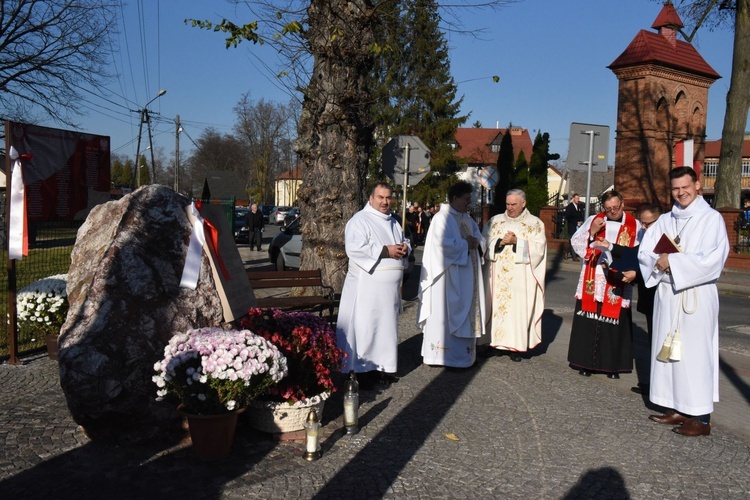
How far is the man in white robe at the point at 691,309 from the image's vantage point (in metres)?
5.49

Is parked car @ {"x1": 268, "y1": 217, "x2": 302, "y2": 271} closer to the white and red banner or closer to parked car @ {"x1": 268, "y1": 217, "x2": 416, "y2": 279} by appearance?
parked car @ {"x1": 268, "y1": 217, "x2": 416, "y2": 279}

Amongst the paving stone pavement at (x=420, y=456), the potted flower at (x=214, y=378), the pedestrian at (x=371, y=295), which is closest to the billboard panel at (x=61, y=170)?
the paving stone pavement at (x=420, y=456)

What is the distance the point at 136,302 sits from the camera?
5.07 m

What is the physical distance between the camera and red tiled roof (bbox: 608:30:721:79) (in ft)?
99.2

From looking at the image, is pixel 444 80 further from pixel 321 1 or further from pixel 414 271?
pixel 321 1

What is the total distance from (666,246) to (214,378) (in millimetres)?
3601

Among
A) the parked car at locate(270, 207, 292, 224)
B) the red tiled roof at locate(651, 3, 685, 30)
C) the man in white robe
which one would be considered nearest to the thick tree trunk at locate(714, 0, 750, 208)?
the red tiled roof at locate(651, 3, 685, 30)

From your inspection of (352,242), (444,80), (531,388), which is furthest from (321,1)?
(444,80)

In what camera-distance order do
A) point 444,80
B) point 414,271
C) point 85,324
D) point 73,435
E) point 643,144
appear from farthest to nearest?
point 444,80 < point 643,144 < point 414,271 < point 73,435 < point 85,324

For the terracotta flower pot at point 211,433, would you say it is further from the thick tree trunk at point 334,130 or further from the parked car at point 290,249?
the parked car at point 290,249

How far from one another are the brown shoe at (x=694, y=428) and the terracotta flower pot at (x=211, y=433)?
344 cm

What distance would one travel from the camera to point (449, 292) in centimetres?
762

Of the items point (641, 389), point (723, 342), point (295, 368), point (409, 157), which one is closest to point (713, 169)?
point (409, 157)

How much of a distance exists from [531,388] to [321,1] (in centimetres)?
679
